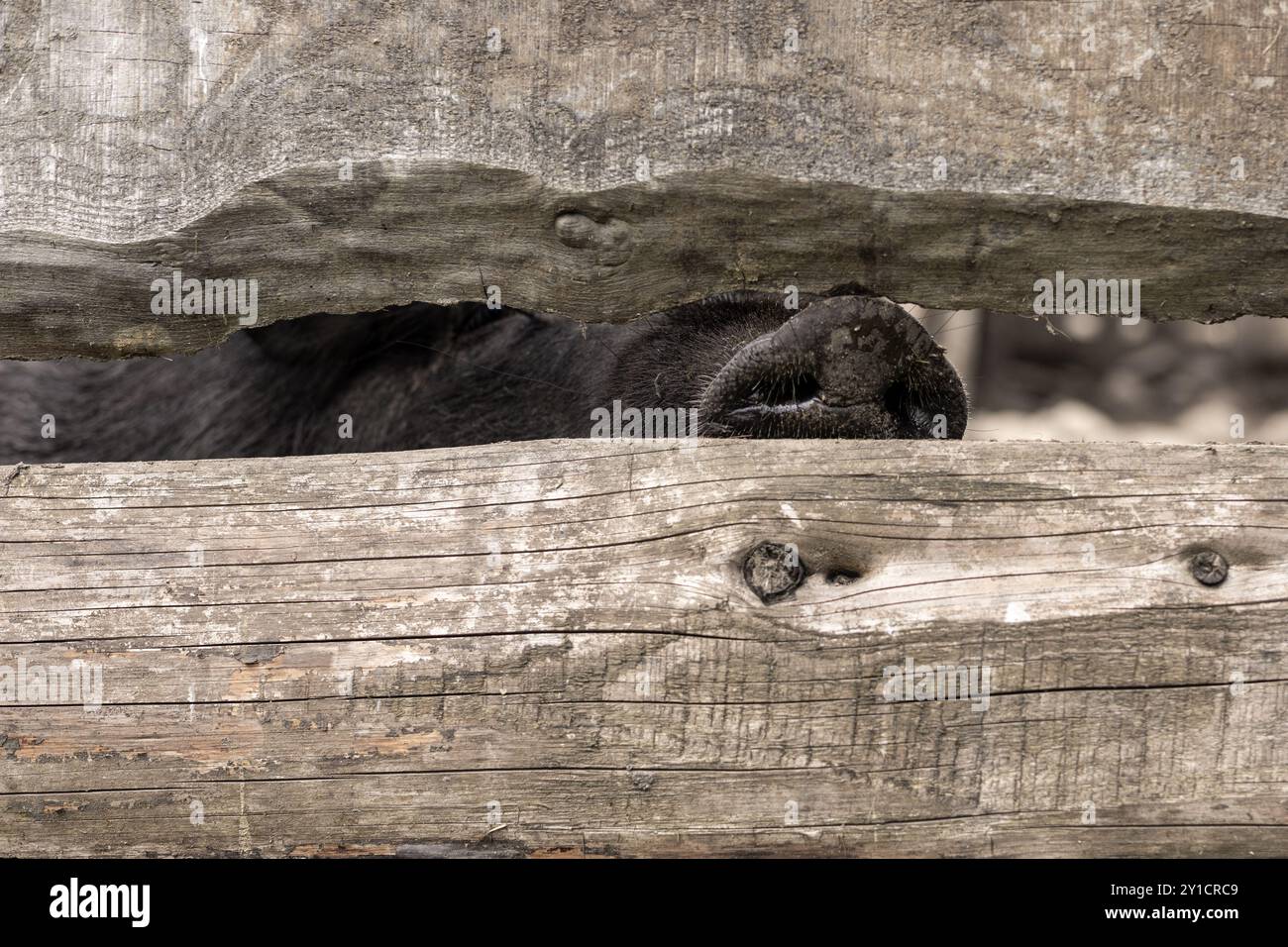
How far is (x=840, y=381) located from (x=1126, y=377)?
5644mm

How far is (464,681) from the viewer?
5.19 ft

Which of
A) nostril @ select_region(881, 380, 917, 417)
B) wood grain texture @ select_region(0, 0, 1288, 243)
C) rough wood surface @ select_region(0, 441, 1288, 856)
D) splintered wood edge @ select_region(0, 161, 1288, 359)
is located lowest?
rough wood surface @ select_region(0, 441, 1288, 856)

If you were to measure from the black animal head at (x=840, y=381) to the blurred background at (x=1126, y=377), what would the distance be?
4701 millimetres

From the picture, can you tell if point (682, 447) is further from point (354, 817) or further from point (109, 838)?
point (109, 838)

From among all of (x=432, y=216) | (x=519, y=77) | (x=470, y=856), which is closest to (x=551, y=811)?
(x=470, y=856)

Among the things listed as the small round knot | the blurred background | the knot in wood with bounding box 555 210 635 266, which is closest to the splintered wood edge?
the knot in wood with bounding box 555 210 635 266

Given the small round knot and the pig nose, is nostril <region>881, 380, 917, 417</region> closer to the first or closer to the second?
the pig nose

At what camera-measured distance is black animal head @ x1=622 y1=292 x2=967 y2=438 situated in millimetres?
1842

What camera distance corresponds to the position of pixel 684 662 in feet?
5.12

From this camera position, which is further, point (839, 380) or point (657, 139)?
point (839, 380)

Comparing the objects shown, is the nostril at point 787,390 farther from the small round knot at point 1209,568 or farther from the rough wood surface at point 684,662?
the small round knot at point 1209,568

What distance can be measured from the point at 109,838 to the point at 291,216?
88 centimetres

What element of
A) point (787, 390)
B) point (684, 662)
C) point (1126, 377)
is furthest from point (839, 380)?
point (1126, 377)

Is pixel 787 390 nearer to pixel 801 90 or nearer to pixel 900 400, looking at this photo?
pixel 900 400
